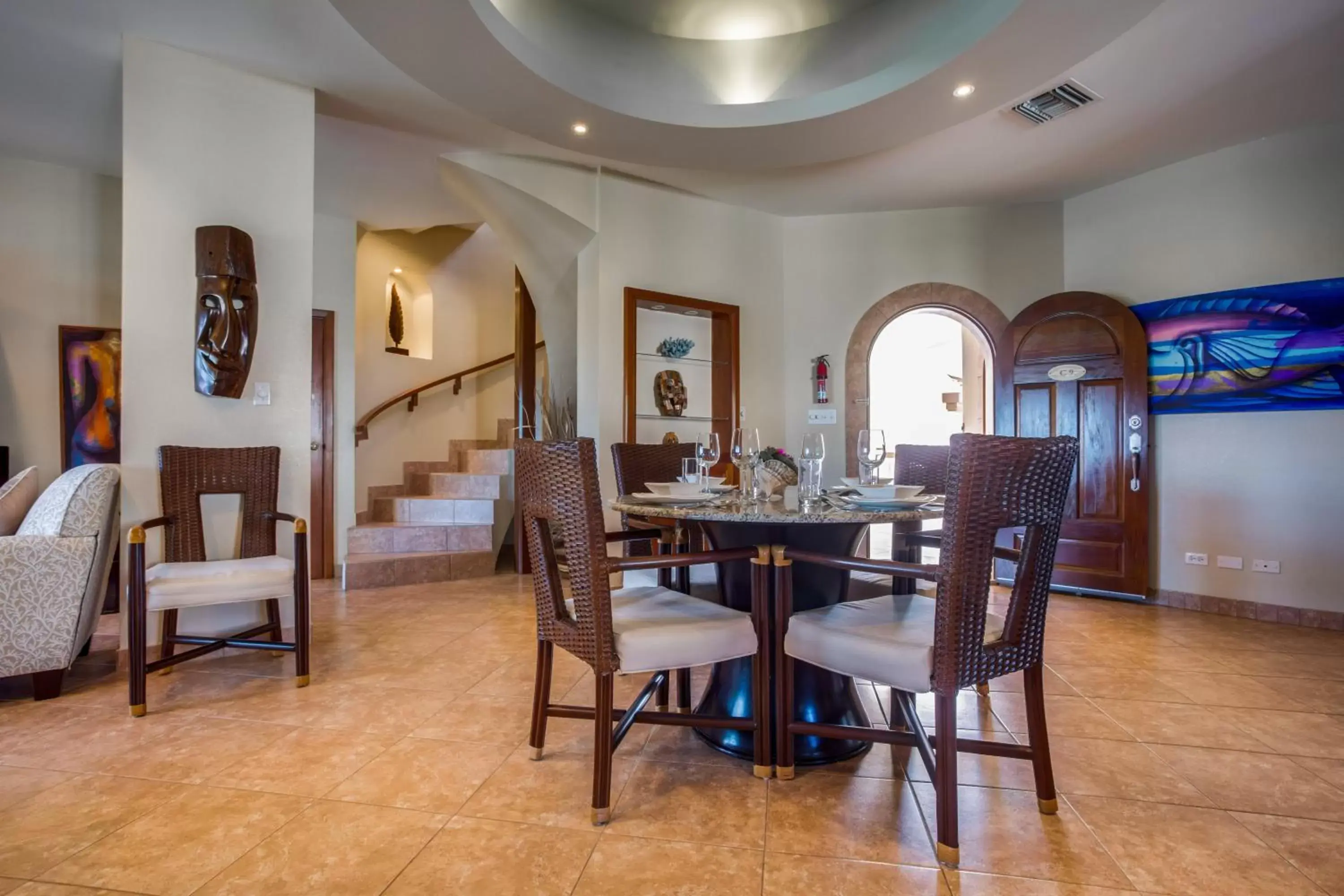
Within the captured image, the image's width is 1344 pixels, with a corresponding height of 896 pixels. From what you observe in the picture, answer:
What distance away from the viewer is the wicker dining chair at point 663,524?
89.9 inches

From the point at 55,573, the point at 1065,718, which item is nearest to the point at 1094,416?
the point at 1065,718

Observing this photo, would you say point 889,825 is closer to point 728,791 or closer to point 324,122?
point 728,791

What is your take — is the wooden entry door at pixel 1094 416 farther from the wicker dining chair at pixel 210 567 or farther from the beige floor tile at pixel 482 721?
the wicker dining chair at pixel 210 567

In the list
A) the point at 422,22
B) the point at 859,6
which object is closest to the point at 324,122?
the point at 422,22

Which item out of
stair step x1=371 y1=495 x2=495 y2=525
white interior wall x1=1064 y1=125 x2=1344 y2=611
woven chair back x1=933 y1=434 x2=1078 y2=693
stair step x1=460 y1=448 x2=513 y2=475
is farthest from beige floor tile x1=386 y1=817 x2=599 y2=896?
white interior wall x1=1064 y1=125 x2=1344 y2=611

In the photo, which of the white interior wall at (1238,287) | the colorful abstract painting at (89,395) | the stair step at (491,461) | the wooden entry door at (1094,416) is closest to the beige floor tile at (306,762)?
the colorful abstract painting at (89,395)

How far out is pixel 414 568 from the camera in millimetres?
4586

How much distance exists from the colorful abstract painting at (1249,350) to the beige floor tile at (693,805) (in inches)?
150

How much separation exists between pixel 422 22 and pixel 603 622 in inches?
96.6

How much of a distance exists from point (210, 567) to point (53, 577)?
1.63 ft

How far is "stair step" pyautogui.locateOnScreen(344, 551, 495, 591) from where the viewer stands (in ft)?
14.4

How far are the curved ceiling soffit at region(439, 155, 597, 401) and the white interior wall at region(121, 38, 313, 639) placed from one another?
1.19 metres

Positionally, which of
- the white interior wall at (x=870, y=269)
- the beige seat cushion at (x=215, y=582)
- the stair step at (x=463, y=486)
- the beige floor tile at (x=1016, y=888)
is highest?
the white interior wall at (x=870, y=269)

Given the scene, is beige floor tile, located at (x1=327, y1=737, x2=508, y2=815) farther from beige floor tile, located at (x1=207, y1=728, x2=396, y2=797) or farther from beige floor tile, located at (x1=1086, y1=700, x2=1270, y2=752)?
beige floor tile, located at (x1=1086, y1=700, x2=1270, y2=752)
